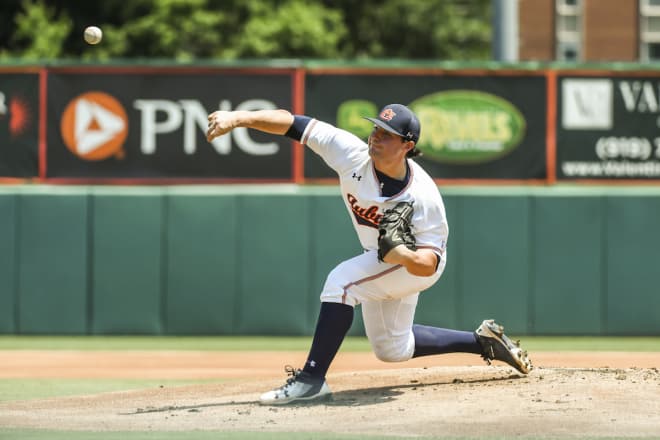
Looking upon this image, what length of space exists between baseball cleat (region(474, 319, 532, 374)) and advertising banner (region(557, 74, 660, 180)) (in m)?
4.33

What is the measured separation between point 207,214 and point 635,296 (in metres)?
3.74

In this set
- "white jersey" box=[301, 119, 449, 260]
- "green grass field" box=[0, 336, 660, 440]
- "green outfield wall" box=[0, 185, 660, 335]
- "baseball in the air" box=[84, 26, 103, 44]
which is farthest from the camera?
"green outfield wall" box=[0, 185, 660, 335]

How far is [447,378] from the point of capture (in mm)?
6930

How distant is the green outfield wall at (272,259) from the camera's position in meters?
10.5

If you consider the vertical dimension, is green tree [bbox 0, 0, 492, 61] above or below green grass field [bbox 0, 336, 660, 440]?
above

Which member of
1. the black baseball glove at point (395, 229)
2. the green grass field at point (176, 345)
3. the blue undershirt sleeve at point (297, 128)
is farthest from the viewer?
the green grass field at point (176, 345)

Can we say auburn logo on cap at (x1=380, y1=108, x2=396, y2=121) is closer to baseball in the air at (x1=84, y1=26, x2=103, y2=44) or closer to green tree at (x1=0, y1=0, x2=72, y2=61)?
baseball in the air at (x1=84, y1=26, x2=103, y2=44)

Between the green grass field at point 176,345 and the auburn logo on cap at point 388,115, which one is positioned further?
the green grass field at point 176,345

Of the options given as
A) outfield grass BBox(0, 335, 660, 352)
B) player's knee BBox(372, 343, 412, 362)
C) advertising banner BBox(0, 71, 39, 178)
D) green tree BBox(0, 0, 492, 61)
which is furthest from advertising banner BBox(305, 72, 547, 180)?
green tree BBox(0, 0, 492, 61)

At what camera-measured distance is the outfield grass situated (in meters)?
9.86

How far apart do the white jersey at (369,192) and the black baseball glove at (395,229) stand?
0.07 m

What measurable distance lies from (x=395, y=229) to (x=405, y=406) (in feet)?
2.82

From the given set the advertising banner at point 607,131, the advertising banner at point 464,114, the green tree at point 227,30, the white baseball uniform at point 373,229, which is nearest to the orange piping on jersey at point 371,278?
the white baseball uniform at point 373,229

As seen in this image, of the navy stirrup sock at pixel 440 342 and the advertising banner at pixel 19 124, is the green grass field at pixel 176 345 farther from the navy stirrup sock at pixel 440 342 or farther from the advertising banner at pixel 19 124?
the navy stirrup sock at pixel 440 342
